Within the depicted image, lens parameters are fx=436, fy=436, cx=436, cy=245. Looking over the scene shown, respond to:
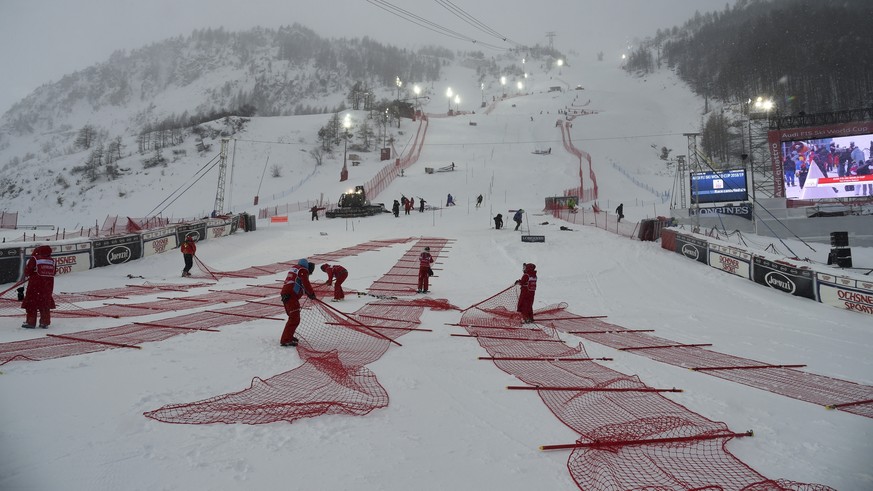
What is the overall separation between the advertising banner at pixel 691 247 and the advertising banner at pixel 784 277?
10.2ft

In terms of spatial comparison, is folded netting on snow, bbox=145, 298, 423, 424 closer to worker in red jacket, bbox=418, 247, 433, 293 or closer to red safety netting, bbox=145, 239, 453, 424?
red safety netting, bbox=145, 239, 453, 424

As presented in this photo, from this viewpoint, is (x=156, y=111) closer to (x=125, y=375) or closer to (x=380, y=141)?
(x=380, y=141)

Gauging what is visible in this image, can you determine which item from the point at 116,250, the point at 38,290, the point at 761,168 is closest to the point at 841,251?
the point at 38,290

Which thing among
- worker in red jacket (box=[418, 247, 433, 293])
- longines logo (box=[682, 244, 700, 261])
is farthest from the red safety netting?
longines logo (box=[682, 244, 700, 261])

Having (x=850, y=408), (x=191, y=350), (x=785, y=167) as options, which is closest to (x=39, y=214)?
(x=191, y=350)

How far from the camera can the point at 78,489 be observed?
304 cm

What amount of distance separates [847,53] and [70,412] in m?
68.8

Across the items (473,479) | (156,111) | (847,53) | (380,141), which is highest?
(156,111)

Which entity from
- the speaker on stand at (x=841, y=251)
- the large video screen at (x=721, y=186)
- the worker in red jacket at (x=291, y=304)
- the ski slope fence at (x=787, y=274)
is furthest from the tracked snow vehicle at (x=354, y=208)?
the speaker on stand at (x=841, y=251)

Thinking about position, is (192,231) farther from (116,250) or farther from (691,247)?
(691,247)

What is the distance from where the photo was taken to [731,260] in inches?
615

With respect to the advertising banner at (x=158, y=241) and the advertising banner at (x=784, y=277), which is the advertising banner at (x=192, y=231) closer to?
the advertising banner at (x=158, y=241)

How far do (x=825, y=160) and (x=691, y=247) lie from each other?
15407mm

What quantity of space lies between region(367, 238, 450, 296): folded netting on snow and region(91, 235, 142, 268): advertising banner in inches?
418
